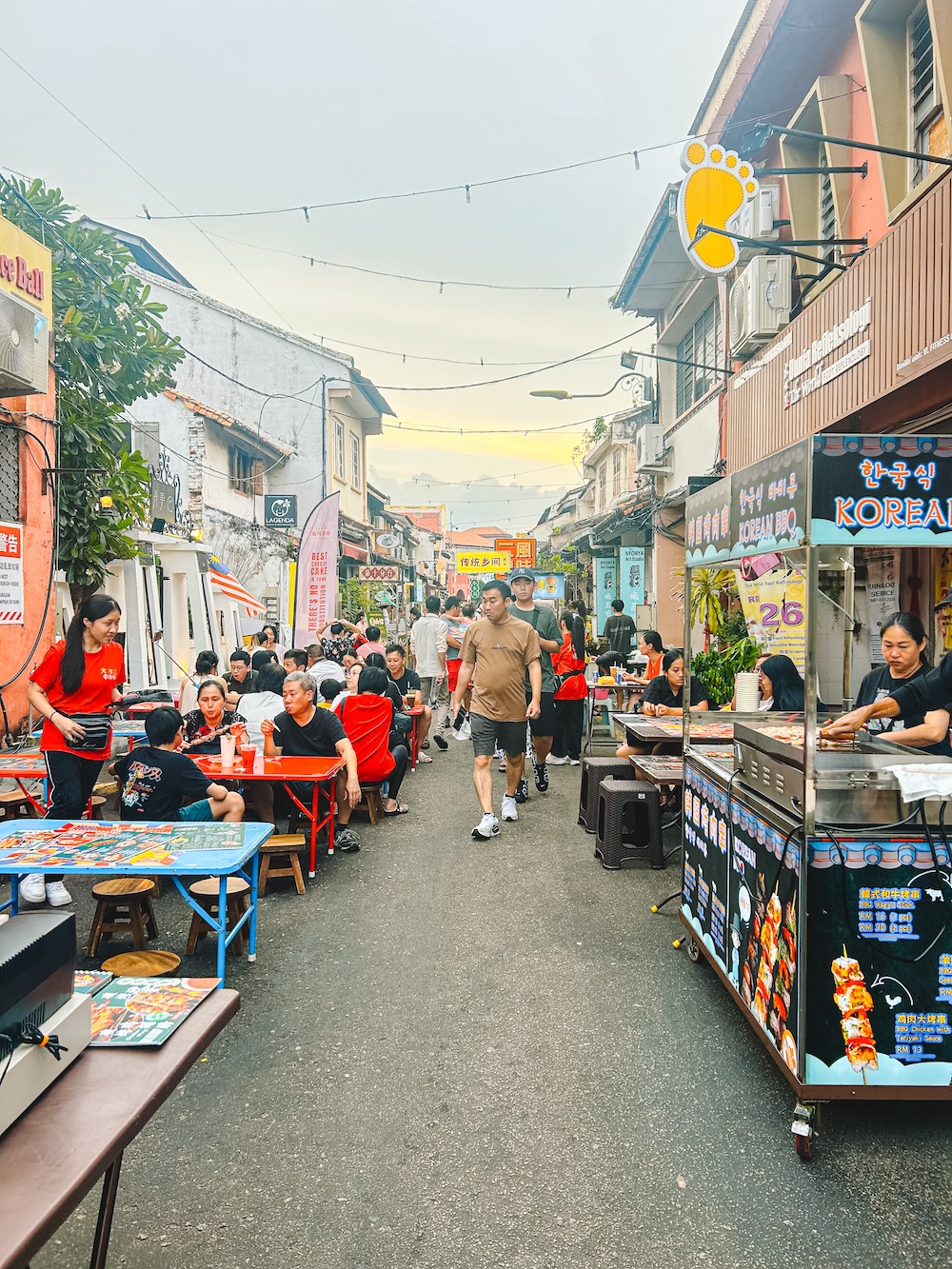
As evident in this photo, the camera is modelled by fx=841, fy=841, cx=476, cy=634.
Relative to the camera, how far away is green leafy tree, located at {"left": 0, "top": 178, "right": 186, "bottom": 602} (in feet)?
29.2

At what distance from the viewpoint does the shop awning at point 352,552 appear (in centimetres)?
2378

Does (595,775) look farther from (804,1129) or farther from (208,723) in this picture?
(804,1129)

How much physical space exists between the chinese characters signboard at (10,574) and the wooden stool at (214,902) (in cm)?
432

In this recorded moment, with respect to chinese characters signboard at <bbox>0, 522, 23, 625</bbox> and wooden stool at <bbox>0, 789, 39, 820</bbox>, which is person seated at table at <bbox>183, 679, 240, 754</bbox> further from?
chinese characters signboard at <bbox>0, 522, 23, 625</bbox>

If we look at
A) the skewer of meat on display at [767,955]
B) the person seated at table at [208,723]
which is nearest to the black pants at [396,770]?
the person seated at table at [208,723]

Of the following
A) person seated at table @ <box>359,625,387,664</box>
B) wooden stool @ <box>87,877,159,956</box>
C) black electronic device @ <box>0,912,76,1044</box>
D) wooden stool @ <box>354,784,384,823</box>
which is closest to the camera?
black electronic device @ <box>0,912,76,1044</box>

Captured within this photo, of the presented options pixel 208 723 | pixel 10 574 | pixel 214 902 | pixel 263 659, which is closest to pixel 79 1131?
pixel 214 902

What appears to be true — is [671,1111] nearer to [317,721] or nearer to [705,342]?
[317,721]

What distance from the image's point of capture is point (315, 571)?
11.4 m

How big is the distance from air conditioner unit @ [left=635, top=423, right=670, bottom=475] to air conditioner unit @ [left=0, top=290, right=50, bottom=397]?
455 inches

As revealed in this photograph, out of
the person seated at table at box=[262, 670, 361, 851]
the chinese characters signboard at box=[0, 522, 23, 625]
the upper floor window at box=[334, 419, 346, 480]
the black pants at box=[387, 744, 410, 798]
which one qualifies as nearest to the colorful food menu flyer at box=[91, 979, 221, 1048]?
the person seated at table at box=[262, 670, 361, 851]

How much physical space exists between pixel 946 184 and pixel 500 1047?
5.82m

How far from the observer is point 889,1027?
2922 mm

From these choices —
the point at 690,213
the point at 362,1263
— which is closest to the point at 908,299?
the point at 690,213
